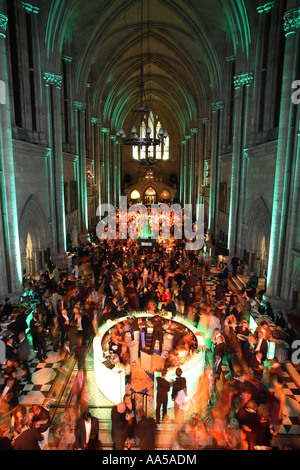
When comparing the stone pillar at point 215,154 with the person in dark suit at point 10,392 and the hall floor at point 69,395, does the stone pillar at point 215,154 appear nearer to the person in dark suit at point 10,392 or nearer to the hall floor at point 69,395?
the hall floor at point 69,395

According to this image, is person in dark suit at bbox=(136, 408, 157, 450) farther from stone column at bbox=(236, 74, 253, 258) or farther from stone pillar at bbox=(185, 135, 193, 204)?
stone pillar at bbox=(185, 135, 193, 204)

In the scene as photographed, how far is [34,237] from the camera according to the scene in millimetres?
13836

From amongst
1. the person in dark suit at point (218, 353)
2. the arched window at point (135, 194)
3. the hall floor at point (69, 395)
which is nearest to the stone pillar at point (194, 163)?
the arched window at point (135, 194)

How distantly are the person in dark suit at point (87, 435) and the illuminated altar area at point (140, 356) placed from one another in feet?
5.46

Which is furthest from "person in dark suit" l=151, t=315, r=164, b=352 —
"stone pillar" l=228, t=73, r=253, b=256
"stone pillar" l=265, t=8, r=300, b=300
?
"stone pillar" l=228, t=73, r=253, b=256

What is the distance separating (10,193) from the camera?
1028cm

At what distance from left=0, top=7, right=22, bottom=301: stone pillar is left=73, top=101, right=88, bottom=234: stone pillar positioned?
10.6 metres

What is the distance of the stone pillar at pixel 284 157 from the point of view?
9297mm

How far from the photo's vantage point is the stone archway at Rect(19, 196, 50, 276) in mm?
12609

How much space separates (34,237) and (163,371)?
9.73m

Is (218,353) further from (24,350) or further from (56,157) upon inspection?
(56,157)

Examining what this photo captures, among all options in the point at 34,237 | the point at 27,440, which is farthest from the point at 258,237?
the point at 27,440
